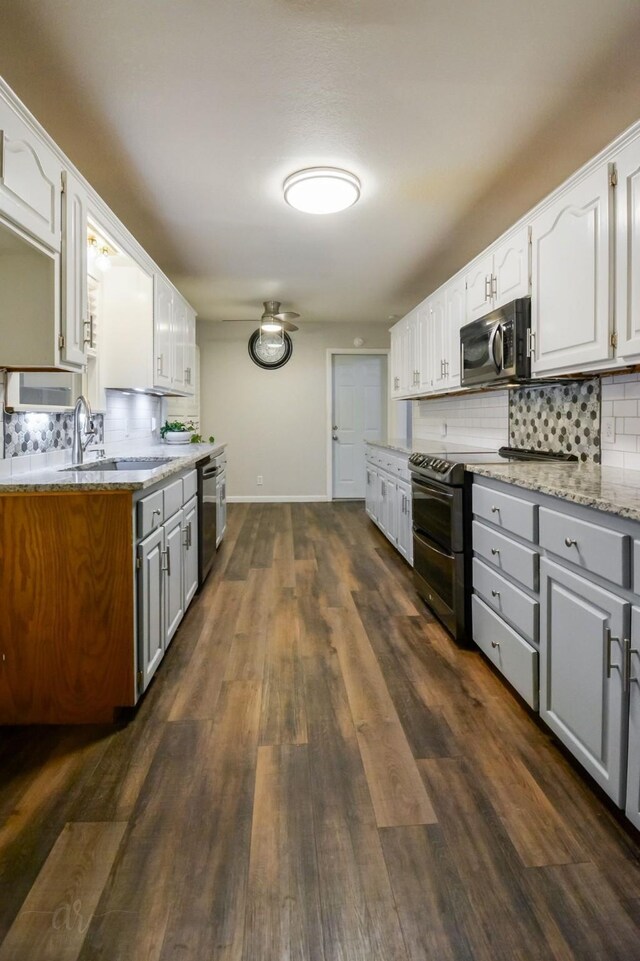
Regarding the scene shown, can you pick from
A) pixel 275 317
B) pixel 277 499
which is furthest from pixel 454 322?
pixel 277 499

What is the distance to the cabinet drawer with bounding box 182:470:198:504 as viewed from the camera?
2969mm

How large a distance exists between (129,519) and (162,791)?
34.7 inches

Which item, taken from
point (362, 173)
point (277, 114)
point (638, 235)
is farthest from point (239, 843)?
point (362, 173)

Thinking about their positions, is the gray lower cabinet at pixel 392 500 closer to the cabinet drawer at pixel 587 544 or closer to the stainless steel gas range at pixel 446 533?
the stainless steel gas range at pixel 446 533

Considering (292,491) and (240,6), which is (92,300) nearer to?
(240,6)

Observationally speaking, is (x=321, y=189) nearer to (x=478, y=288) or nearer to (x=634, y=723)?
(x=478, y=288)

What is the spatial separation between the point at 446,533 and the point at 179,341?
2879 mm

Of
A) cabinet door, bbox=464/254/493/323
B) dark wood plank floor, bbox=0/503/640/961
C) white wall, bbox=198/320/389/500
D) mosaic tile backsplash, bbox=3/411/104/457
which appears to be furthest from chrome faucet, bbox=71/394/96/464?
white wall, bbox=198/320/389/500

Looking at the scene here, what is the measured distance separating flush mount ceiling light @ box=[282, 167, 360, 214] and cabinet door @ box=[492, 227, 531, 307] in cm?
87

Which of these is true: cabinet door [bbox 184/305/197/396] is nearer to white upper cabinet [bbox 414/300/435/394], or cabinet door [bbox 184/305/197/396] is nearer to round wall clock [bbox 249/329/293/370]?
round wall clock [bbox 249/329/293/370]

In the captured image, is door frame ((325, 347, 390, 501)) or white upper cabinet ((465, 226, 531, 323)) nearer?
white upper cabinet ((465, 226, 531, 323))

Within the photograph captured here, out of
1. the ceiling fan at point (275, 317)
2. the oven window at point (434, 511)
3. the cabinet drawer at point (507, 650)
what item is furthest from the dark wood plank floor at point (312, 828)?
the ceiling fan at point (275, 317)

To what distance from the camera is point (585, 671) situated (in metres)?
1.56

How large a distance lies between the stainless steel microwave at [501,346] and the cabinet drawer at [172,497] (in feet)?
5.81
